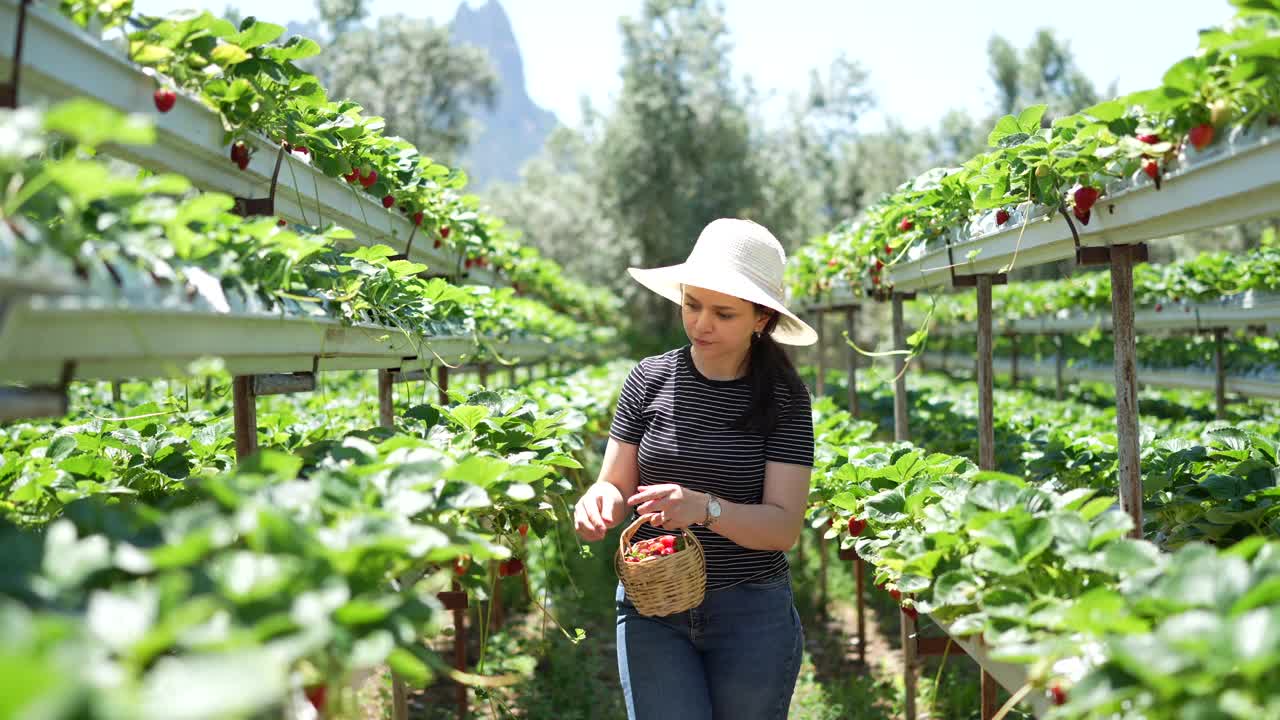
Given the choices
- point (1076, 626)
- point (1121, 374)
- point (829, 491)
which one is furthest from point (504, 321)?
point (1076, 626)

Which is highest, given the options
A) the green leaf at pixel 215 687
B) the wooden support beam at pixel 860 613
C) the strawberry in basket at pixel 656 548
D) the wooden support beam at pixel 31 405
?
the wooden support beam at pixel 31 405

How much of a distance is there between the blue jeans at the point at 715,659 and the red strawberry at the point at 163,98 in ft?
5.42

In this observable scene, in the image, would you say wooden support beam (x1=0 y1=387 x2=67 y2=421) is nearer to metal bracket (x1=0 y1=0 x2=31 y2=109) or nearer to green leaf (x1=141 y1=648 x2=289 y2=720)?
metal bracket (x1=0 y1=0 x2=31 y2=109)

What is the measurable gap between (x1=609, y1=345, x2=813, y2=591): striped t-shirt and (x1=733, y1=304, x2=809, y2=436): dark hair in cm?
2

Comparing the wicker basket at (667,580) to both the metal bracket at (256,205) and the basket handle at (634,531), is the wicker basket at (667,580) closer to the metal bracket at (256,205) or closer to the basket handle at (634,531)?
the basket handle at (634,531)

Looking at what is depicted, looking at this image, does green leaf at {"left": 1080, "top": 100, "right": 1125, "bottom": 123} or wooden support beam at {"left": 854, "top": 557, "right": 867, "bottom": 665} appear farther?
wooden support beam at {"left": 854, "top": 557, "right": 867, "bottom": 665}

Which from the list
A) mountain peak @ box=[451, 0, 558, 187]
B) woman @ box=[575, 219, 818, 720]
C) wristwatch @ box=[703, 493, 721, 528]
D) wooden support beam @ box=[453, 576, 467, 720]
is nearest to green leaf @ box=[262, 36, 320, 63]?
woman @ box=[575, 219, 818, 720]

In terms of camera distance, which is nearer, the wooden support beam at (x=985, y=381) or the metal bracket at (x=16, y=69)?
the metal bracket at (x=16, y=69)

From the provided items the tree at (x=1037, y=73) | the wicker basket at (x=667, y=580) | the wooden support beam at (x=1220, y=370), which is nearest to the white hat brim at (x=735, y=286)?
the wicker basket at (x=667, y=580)

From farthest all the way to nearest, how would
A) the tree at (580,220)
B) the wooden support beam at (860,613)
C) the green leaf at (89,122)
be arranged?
the tree at (580,220) < the wooden support beam at (860,613) < the green leaf at (89,122)

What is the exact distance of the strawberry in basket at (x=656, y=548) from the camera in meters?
2.37

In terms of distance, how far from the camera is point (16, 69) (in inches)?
60.1

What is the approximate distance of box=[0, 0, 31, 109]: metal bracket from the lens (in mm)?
1494

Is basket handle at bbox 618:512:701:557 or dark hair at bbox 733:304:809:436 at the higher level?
dark hair at bbox 733:304:809:436
